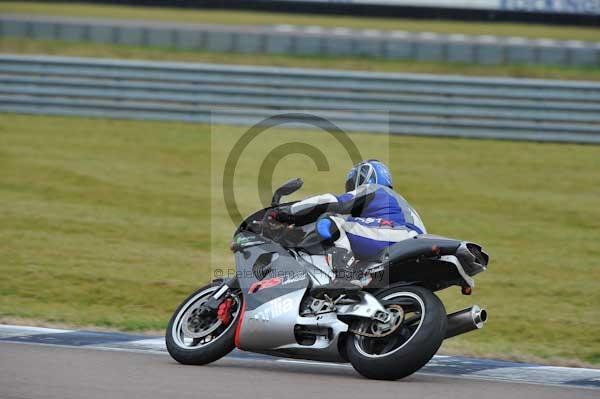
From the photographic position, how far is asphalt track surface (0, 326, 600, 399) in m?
6.20

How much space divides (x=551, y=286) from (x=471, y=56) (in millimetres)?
12313

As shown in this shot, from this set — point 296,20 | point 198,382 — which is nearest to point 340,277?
point 198,382

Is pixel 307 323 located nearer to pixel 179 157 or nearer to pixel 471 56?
pixel 179 157

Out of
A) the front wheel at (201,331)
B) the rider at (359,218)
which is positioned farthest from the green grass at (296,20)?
the front wheel at (201,331)

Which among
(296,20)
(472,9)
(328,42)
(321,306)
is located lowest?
(321,306)

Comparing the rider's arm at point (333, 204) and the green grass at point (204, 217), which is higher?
the rider's arm at point (333, 204)

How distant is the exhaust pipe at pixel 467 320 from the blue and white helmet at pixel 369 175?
109 centimetres

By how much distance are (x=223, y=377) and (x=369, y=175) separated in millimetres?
1755

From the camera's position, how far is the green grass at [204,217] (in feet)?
30.8

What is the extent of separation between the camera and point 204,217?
13.1 metres

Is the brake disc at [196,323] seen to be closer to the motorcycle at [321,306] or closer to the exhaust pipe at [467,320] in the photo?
the motorcycle at [321,306]

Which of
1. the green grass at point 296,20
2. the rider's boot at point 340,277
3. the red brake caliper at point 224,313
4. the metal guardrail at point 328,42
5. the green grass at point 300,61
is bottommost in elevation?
the red brake caliper at point 224,313

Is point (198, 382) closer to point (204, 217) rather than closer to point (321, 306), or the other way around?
point (321, 306)

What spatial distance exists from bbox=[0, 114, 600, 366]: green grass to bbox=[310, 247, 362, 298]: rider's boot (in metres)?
1.68
